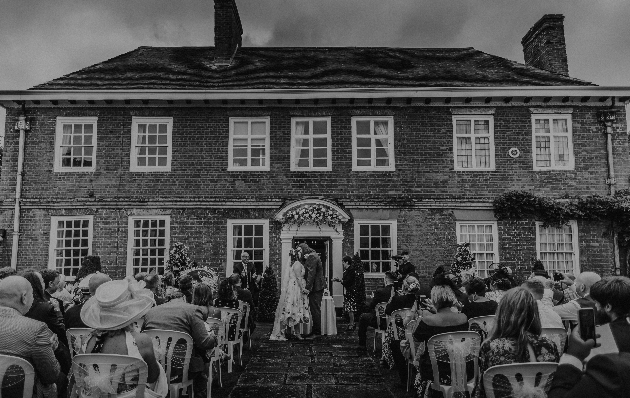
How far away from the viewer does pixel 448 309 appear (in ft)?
18.5

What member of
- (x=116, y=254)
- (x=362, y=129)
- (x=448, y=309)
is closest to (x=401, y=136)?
(x=362, y=129)

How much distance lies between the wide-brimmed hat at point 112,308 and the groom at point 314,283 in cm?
754

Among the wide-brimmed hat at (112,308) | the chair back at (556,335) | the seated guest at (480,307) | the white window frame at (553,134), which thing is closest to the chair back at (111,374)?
the wide-brimmed hat at (112,308)

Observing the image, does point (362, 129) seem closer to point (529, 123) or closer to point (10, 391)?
point (529, 123)

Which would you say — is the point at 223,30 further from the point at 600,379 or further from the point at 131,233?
the point at 600,379

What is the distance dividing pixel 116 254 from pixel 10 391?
12.3 metres

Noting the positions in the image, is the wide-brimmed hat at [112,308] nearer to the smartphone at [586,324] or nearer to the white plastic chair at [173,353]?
the white plastic chair at [173,353]

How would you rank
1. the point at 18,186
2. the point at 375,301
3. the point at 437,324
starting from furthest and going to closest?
the point at 18,186, the point at 375,301, the point at 437,324

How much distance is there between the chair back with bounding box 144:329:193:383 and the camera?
5098mm

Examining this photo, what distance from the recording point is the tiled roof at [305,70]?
16.2 m

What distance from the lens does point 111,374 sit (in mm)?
3752

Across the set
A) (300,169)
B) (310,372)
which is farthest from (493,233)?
(310,372)

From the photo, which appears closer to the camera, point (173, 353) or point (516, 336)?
point (516, 336)

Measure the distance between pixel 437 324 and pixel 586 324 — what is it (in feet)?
11.6
